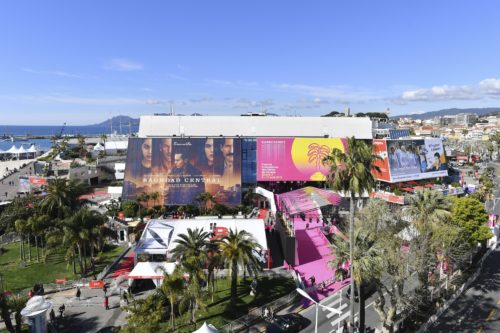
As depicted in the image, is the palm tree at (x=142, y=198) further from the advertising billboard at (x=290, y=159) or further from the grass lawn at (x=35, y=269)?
the advertising billboard at (x=290, y=159)

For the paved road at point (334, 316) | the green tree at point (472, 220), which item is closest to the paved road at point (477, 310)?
the green tree at point (472, 220)

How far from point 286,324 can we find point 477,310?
16.2 m

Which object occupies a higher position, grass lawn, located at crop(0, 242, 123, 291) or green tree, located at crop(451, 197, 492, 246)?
green tree, located at crop(451, 197, 492, 246)

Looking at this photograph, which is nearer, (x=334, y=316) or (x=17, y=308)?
(x=17, y=308)

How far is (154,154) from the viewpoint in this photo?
196ft

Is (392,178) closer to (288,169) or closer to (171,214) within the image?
(288,169)

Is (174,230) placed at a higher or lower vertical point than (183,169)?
lower

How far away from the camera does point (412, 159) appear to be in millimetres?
69000

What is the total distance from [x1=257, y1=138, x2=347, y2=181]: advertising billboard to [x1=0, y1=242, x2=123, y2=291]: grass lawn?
99.3 ft

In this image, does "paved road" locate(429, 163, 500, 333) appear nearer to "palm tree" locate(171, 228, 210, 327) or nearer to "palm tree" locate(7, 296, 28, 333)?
"palm tree" locate(171, 228, 210, 327)

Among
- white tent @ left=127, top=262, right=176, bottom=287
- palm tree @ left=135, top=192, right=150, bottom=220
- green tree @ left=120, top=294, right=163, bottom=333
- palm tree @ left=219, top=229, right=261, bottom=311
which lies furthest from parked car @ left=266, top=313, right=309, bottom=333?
palm tree @ left=135, top=192, right=150, bottom=220

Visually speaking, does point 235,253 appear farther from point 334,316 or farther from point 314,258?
point 314,258

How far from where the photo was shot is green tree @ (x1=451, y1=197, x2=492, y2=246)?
111ft

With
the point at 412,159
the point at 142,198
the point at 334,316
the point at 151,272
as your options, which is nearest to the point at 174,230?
the point at 151,272
